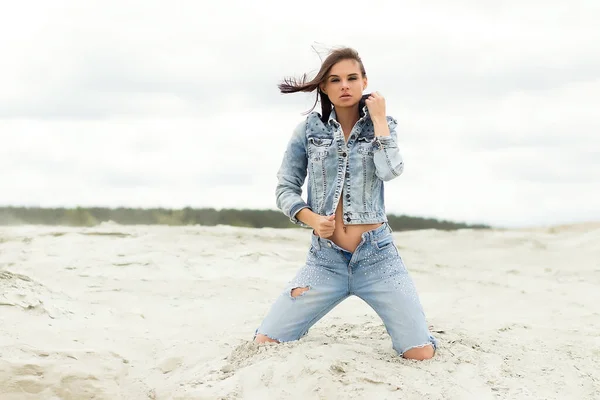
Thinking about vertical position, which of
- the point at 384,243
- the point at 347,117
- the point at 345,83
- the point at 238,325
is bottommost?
the point at 238,325

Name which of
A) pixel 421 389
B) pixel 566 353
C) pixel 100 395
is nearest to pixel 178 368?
pixel 100 395

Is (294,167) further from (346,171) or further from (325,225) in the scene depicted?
(325,225)

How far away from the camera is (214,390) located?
306cm

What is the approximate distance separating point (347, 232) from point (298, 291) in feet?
1.22

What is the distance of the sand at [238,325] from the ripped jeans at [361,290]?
0.13 m

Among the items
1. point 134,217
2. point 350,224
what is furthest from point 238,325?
point 134,217

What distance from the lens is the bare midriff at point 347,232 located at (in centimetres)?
338

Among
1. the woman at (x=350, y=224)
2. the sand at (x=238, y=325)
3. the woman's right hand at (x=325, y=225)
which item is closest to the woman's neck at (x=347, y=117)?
the woman at (x=350, y=224)

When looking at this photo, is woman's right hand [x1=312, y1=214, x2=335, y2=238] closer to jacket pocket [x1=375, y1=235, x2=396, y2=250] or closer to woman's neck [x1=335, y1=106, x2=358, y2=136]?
jacket pocket [x1=375, y1=235, x2=396, y2=250]

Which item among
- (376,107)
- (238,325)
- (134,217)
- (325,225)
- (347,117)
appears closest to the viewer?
(325,225)

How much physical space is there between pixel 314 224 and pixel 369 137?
509 millimetres

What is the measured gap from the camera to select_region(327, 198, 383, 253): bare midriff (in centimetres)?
338

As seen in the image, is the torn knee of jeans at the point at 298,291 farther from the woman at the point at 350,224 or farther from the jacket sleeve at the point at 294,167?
the jacket sleeve at the point at 294,167

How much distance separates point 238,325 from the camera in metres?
4.36
